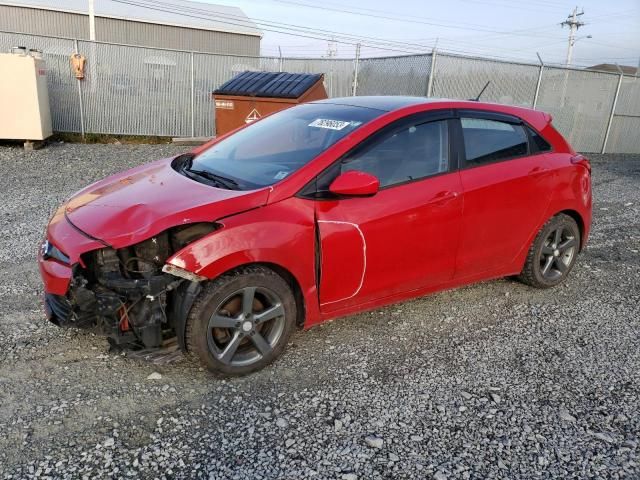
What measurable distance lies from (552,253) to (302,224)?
2.62 m

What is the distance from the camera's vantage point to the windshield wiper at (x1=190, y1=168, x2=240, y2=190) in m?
3.33

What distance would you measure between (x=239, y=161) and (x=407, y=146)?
3.90 ft

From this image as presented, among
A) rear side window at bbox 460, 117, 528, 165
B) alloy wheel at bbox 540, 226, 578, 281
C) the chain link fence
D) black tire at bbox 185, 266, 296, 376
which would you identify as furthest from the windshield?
the chain link fence

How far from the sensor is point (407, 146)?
3637 millimetres

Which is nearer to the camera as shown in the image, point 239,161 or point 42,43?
point 239,161

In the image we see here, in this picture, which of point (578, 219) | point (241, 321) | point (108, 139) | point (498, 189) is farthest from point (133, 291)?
point (108, 139)

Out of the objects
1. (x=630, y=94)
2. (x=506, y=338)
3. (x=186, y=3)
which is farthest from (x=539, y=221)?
(x=186, y=3)

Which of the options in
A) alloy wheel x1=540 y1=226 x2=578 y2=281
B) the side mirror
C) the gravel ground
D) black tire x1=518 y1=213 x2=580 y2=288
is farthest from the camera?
alloy wheel x1=540 y1=226 x2=578 y2=281

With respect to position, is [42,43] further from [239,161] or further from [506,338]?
[506,338]

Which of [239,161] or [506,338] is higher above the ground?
[239,161]

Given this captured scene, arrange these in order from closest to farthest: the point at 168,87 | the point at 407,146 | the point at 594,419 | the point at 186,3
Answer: the point at 594,419 → the point at 407,146 → the point at 168,87 → the point at 186,3

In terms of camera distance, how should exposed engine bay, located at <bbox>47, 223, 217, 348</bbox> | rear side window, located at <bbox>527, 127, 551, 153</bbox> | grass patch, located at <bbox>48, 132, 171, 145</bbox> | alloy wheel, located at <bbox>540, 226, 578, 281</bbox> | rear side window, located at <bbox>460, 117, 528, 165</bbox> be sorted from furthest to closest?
grass patch, located at <bbox>48, 132, 171, 145</bbox> → alloy wheel, located at <bbox>540, 226, 578, 281</bbox> → rear side window, located at <bbox>527, 127, 551, 153</bbox> → rear side window, located at <bbox>460, 117, 528, 165</bbox> → exposed engine bay, located at <bbox>47, 223, 217, 348</bbox>

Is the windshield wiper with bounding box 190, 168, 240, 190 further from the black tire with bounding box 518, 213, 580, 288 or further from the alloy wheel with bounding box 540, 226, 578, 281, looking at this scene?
the alloy wheel with bounding box 540, 226, 578, 281

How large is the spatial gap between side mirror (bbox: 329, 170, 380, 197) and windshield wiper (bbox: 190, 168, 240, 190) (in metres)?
0.63
